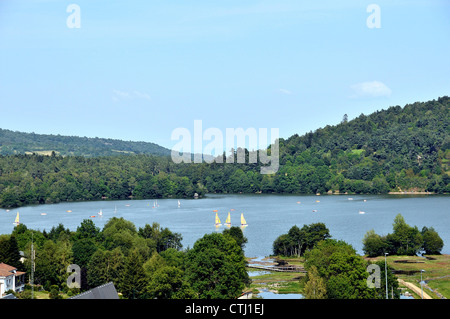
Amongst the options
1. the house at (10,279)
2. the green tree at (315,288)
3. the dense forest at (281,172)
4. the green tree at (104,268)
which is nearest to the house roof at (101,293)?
the green tree at (315,288)

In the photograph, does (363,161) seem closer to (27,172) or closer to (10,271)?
(27,172)

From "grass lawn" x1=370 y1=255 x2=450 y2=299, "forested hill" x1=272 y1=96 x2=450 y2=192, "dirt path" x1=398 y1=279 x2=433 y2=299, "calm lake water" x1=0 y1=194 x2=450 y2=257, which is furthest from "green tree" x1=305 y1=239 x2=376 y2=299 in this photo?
"forested hill" x1=272 y1=96 x2=450 y2=192

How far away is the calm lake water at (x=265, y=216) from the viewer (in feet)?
198

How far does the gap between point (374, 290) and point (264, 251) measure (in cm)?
2438

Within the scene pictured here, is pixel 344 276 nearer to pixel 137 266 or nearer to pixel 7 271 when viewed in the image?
pixel 137 266

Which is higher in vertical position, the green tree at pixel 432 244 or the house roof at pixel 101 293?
the house roof at pixel 101 293

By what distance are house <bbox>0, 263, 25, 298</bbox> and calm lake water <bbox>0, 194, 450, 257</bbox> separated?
69.1 ft

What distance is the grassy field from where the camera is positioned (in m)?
33.8

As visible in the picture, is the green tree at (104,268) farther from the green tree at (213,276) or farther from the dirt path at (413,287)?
the dirt path at (413,287)

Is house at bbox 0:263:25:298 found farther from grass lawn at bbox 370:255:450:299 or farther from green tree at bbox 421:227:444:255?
green tree at bbox 421:227:444:255

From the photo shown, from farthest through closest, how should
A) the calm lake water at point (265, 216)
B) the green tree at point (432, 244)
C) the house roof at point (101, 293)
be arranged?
1. the calm lake water at point (265, 216)
2. the green tree at point (432, 244)
3. the house roof at point (101, 293)

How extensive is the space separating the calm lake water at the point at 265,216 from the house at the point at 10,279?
21.0 metres

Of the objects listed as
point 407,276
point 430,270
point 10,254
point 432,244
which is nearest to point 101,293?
point 10,254
